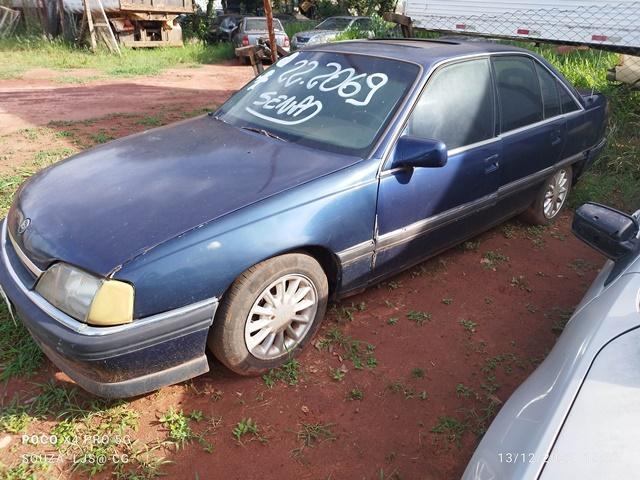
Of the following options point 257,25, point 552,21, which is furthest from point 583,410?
point 257,25

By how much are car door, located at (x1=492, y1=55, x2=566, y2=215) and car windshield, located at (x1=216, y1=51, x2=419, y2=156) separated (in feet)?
3.00

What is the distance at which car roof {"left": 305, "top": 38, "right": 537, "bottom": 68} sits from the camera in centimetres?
300

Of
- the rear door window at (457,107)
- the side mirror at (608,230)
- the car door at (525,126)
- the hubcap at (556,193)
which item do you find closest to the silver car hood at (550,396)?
the side mirror at (608,230)

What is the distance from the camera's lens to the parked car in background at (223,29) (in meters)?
19.6

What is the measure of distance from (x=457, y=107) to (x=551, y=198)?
169 cm

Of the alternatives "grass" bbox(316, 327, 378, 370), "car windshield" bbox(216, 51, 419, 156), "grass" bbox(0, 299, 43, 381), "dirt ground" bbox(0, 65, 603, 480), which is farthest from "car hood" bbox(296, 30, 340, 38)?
"grass" bbox(0, 299, 43, 381)

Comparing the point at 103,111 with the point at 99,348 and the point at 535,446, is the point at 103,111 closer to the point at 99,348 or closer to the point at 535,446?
the point at 99,348

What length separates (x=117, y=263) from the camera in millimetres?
1925

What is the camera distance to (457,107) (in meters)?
3.03

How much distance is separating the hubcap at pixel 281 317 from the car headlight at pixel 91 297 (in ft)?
1.95

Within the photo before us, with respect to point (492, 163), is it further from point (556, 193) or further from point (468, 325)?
point (556, 193)

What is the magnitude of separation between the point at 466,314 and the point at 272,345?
1331 mm

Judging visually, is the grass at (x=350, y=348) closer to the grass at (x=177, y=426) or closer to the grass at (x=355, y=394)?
the grass at (x=355, y=394)

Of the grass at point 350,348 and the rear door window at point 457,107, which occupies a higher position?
the rear door window at point 457,107
